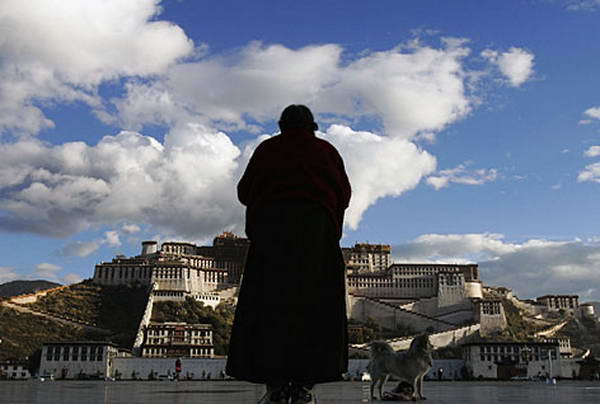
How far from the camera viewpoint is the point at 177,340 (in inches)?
3002

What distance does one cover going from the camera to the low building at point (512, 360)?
64.8m

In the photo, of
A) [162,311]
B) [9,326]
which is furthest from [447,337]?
[9,326]

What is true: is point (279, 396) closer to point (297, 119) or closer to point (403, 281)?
point (297, 119)

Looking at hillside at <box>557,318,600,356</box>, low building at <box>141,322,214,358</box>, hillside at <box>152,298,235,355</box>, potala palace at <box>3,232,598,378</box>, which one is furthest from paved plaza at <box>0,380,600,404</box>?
hillside at <box>557,318,600,356</box>

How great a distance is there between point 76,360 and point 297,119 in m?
65.0

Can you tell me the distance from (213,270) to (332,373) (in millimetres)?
101553

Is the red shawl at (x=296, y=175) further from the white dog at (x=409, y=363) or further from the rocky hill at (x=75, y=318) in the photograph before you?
the rocky hill at (x=75, y=318)

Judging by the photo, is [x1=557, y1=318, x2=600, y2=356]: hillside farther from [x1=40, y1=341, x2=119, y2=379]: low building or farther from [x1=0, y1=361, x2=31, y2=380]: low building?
[x1=0, y1=361, x2=31, y2=380]: low building

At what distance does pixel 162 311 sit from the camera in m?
89.6

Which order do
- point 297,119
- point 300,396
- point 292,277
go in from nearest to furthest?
point 300,396 < point 292,277 < point 297,119

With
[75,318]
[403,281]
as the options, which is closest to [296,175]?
[75,318]

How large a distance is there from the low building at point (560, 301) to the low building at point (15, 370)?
308 feet

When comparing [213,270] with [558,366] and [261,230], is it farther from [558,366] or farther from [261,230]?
[261,230]

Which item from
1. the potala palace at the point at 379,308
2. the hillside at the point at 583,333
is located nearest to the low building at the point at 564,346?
the potala palace at the point at 379,308
